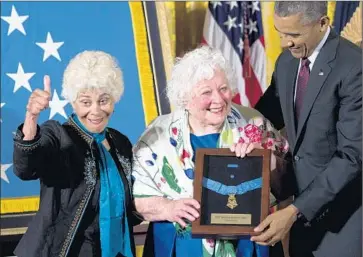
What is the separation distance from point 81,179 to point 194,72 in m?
0.49

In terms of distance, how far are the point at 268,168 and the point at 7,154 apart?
2041mm

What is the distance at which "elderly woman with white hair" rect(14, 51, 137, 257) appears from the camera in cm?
210

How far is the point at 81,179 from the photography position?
213cm

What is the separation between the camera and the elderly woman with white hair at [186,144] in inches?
84.6

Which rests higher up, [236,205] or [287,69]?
[287,69]

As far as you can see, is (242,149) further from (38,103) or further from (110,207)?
(38,103)

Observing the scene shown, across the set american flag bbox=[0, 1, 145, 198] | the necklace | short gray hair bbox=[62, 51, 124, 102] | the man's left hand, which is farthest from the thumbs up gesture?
american flag bbox=[0, 1, 145, 198]

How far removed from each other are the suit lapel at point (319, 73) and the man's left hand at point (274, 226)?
1.01ft

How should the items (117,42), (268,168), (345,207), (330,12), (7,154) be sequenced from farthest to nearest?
(330,12) → (117,42) → (7,154) → (345,207) → (268,168)

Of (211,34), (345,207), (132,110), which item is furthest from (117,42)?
(345,207)

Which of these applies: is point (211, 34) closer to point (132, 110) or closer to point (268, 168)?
point (132, 110)

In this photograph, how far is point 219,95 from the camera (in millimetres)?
2135

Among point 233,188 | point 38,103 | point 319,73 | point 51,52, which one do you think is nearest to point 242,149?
point 233,188

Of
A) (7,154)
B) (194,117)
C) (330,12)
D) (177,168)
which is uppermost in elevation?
(330,12)
